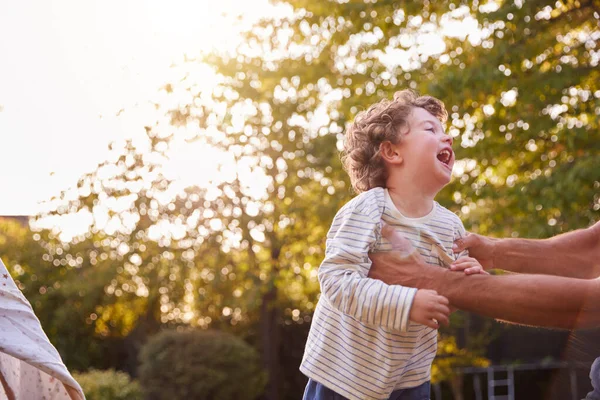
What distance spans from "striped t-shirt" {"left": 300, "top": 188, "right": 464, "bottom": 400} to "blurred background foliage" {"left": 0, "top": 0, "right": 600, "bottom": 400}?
4.87m

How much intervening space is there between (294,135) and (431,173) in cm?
963

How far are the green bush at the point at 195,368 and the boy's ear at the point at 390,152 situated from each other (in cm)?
947

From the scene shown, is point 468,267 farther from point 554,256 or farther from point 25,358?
point 25,358

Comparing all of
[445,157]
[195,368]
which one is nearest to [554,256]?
[445,157]

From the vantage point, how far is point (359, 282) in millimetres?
2072

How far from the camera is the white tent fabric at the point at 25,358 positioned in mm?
2021

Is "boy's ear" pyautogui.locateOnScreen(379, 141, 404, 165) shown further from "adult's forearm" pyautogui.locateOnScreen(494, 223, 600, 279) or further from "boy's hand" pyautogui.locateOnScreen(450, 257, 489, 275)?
"adult's forearm" pyautogui.locateOnScreen(494, 223, 600, 279)

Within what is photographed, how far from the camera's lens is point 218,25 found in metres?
12.5

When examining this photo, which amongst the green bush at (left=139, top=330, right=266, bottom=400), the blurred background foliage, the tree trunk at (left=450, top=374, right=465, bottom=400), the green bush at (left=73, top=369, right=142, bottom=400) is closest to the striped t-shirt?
the blurred background foliage

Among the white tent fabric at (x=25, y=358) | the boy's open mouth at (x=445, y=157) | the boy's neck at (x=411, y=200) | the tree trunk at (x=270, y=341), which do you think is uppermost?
the boy's open mouth at (x=445, y=157)

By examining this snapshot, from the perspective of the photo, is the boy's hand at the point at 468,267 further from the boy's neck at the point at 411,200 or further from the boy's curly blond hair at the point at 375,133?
the boy's curly blond hair at the point at 375,133

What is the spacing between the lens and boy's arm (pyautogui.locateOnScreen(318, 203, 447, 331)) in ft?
6.56

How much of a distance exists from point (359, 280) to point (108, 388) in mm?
8846

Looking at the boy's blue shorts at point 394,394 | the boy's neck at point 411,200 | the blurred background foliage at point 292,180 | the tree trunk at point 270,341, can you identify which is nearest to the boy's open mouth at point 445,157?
the boy's neck at point 411,200
